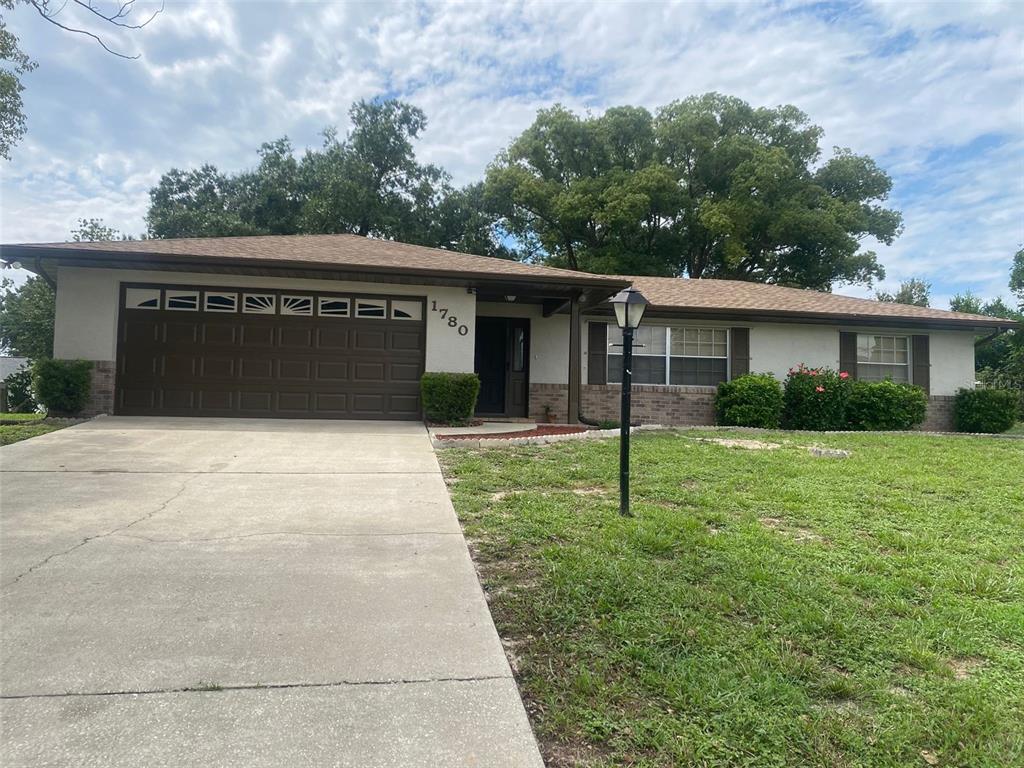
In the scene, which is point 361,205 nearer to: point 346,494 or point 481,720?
point 346,494

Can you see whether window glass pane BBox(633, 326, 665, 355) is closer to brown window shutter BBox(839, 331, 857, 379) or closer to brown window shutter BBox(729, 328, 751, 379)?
brown window shutter BBox(729, 328, 751, 379)

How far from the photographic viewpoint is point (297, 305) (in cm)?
1078

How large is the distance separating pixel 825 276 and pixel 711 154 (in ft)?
25.2

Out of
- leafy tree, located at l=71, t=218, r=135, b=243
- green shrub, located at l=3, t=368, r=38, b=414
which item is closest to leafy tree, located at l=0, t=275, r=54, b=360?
leafy tree, located at l=71, t=218, r=135, b=243

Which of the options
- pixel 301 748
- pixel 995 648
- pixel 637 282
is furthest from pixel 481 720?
pixel 637 282

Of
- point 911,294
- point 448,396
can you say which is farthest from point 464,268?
point 911,294

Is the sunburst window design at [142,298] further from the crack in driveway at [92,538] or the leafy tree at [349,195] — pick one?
the leafy tree at [349,195]

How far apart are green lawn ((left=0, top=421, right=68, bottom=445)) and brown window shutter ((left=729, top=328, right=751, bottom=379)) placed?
12.8 m

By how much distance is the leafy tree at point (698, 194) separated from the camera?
24.6 m

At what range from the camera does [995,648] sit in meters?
2.83

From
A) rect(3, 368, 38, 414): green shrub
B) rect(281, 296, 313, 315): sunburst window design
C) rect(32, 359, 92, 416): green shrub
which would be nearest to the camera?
rect(32, 359, 92, 416): green shrub

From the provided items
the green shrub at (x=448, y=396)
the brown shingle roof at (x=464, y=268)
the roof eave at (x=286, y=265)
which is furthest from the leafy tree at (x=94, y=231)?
the green shrub at (x=448, y=396)

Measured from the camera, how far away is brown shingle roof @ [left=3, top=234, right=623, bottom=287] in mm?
9766

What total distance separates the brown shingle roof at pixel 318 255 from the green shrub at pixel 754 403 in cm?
376
